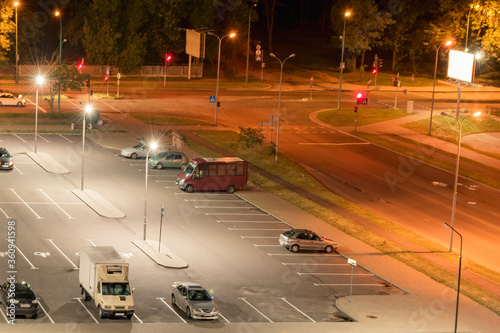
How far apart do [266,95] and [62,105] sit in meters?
31.5

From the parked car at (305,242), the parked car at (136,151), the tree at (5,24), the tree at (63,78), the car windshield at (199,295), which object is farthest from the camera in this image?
the tree at (5,24)

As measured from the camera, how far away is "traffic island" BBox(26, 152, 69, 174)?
6850cm

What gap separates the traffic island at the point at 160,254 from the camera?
4809 cm

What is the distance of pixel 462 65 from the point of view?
10088 centimetres

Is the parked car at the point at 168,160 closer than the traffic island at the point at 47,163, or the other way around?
the traffic island at the point at 47,163

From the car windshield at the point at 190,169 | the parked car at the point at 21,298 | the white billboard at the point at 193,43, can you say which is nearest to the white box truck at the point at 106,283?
the parked car at the point at 21,298

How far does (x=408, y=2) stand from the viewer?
146m

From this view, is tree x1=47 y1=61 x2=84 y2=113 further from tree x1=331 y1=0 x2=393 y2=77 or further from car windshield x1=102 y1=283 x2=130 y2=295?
car windshield x1=102 y1=283 x2=130 y2=295

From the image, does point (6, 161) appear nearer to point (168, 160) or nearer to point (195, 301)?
point (168, 160)

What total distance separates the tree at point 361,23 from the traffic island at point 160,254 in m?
86.2

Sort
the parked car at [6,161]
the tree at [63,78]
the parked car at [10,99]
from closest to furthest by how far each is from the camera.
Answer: the parked car at [6,161]
the tree at [63,78]
the parked car at [10,99]

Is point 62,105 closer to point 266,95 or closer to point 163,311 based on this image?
point 266,95

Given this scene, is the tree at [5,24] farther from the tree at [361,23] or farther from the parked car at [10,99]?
the tree at [361,23]

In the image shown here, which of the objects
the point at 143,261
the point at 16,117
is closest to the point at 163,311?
the point at 143,261
